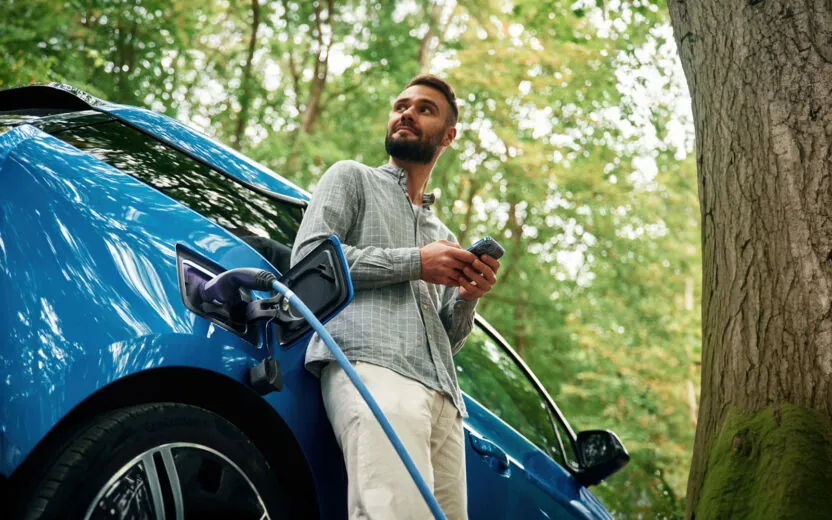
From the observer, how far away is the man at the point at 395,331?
6.61ft

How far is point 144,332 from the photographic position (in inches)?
68.0

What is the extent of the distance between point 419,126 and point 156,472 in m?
1.62

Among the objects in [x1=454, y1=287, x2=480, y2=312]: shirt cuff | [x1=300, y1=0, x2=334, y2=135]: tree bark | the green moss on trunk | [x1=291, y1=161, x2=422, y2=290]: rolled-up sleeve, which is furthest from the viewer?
[x1=300, y1=0, x2=334, y2=135]: tree bark

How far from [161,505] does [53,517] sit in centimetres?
21

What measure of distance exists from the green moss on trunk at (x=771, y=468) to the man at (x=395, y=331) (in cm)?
75

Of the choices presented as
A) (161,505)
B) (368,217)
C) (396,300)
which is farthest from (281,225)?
(161,505)

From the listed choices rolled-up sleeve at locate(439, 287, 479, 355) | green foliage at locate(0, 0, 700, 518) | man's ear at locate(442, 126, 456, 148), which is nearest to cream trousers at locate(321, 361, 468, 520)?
rolled-up sleeve at locate(439, 287, 479, 355)

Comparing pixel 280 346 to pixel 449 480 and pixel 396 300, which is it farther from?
pixel 449 480

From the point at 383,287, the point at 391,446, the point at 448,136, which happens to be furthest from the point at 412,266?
the point at 448,136

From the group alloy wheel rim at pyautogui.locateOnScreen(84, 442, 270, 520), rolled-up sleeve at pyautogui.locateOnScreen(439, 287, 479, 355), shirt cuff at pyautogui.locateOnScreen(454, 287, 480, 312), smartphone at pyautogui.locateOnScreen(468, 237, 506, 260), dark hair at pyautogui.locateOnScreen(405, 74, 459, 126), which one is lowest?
alloy wheel rim at pyautogui.locateOnScreen(84, 442, 270, 520)

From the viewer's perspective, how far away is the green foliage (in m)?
12.2

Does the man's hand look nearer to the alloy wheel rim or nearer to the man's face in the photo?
the man's face

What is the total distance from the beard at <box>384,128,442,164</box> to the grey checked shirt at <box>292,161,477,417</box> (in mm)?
111

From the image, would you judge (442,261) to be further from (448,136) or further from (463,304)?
(448,136)
